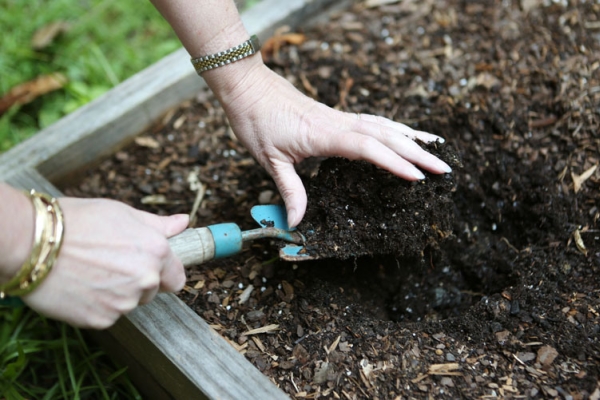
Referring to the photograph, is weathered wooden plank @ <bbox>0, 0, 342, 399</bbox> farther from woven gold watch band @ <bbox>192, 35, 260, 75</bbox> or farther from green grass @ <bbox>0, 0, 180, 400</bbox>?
woven gold watch band @ <bbox>192, 35, 260, 75</bbox>

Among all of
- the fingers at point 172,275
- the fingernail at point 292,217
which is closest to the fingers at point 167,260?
the fingers at point 172,275

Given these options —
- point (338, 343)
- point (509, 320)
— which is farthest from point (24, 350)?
point (509, 320)

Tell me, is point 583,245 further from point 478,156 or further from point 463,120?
point 463,120

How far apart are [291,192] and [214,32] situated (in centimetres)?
60

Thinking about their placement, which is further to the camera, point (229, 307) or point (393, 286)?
point (393, 286)

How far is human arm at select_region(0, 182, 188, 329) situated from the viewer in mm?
1377

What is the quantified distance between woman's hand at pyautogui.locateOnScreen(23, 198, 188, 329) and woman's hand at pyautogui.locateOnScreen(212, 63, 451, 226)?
21.6 inches

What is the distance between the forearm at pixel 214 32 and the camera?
6.17 ft

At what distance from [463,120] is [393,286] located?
0.80m

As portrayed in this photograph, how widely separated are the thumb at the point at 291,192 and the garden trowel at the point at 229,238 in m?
0.07

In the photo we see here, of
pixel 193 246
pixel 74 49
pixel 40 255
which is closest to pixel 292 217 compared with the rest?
pixel 193 246

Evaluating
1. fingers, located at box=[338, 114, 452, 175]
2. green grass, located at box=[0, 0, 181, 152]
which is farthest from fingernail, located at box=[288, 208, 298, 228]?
green grass, located at box=[0, 0, 181, 152]

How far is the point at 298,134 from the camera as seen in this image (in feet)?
6.20

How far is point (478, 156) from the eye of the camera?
2312 mm
